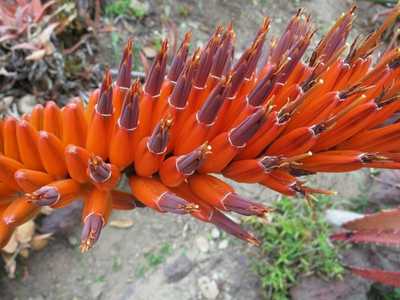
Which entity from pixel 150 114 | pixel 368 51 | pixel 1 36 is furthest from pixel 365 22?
pixel 150 114

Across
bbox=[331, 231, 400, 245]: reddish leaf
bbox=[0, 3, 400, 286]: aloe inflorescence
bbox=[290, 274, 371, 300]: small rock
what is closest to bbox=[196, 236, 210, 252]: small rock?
bbox=[290, 274, 371, 300]: small rock

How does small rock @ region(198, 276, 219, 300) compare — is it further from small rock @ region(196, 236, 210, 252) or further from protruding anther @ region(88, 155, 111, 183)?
protruding anther @ region(88, 155, 111, 183)

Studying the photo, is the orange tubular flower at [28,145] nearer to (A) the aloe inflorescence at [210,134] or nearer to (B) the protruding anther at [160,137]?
(A) the aloe inflorescence at [210,134]

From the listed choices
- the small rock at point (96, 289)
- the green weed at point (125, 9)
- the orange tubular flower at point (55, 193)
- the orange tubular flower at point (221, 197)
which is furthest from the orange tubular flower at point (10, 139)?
the green weed at point (125, 9)

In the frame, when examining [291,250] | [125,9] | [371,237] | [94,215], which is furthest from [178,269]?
[125,9]

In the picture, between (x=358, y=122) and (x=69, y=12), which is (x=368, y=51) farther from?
(x=69, y=12)

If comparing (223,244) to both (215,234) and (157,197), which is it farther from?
(157,197)
